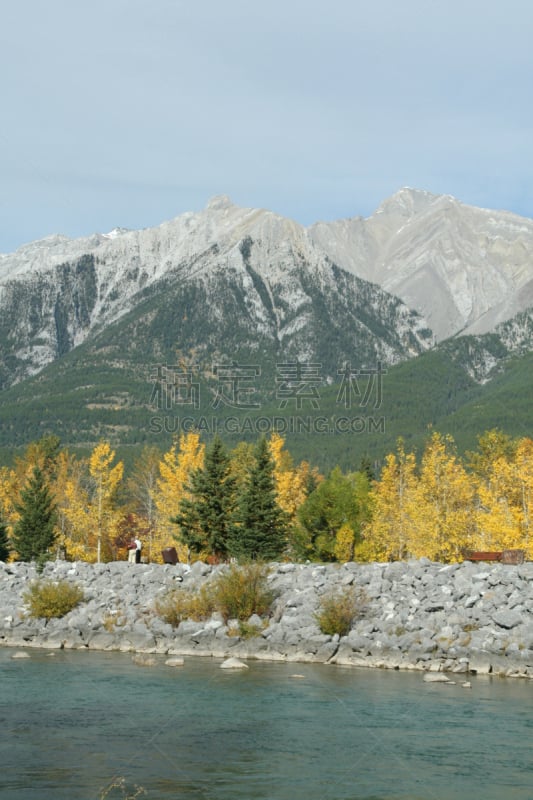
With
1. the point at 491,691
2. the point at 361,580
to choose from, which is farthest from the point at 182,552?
the point at 491,691

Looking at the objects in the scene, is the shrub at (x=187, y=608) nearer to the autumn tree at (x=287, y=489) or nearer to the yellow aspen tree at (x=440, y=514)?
the yellow aspen tree at (x=440, y=514)

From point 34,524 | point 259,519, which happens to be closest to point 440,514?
point 259,519

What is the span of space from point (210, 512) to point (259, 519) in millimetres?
3446

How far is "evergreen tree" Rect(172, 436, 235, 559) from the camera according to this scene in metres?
60.4

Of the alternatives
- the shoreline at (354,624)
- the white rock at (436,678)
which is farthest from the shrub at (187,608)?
the white rock at (436,678)

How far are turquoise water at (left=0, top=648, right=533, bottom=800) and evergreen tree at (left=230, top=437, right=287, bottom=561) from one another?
786 inches

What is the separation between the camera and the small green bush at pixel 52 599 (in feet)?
165

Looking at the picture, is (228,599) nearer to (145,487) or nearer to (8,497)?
(145,487)

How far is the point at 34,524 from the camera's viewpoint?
2648 inches

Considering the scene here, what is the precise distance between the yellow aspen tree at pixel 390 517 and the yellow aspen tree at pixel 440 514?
171cm

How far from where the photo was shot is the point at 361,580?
48438 millimetres

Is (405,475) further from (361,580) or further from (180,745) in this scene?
(180,745)

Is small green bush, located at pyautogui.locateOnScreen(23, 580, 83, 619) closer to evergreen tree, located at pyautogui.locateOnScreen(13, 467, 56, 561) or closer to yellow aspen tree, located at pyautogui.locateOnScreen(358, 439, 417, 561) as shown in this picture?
evergreen tree, located at pyautogui.locateOnScreen(13, 467, 56, 561)

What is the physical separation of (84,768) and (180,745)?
3.81 m
